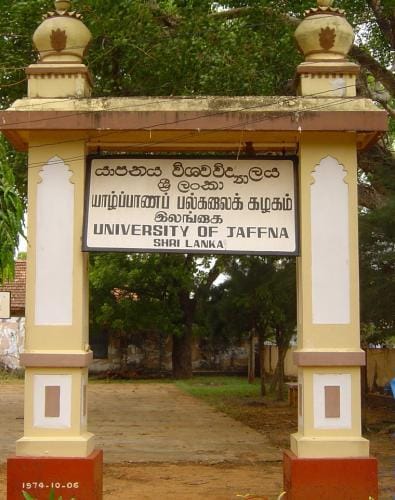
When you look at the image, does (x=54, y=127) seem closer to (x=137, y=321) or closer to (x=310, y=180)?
(x=310, y=180)

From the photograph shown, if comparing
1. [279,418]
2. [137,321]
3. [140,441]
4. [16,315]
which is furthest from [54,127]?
[16,315]

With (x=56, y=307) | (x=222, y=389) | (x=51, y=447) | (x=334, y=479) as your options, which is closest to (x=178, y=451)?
(x=51, y=447)

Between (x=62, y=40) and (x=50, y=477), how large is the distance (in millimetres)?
4204

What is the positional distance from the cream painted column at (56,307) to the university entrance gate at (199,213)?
0.5 inches

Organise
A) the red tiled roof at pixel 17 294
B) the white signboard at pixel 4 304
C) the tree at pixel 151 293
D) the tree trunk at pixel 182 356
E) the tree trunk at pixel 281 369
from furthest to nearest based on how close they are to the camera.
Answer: the red tiled roof at pixel 17 294
the tree trunk at pixel 182 356
the tree at pixel 151 293
the white signboard at pixel 4 304
the tree trunk at pixel 281 369

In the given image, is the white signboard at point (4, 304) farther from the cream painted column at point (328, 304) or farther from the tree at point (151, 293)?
the cream painted column at point (328, 304)

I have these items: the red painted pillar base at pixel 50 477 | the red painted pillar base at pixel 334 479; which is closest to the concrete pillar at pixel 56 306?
the red painted pillar base at pixel 50 477

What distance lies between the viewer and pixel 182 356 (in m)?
30.2

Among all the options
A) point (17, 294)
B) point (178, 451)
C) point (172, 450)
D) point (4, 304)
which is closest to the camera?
point (178, 451)

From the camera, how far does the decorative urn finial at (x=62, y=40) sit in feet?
25.8

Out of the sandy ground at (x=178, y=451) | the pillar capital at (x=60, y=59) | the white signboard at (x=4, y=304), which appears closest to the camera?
the pillar capital at (x=60, y=59)

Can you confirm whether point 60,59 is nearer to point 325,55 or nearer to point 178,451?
point 325,55

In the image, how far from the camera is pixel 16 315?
30.9 metres

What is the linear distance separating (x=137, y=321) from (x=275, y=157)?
Answer: 21094 mm
